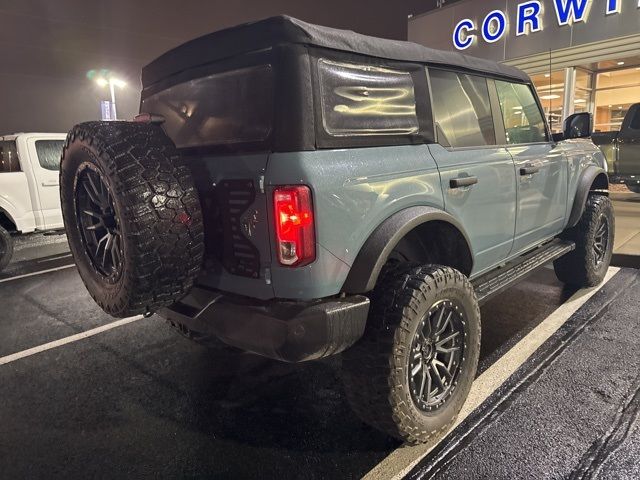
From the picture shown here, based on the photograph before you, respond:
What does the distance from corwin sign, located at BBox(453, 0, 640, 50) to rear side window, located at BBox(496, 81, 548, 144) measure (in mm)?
10479

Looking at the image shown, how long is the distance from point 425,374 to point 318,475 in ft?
2.32

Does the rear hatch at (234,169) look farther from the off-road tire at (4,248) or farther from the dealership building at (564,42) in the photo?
the dealership building at (564,42)

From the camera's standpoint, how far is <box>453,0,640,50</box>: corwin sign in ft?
40.3

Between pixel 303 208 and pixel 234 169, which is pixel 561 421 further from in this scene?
pixel 234 169

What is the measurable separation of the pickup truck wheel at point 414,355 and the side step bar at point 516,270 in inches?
17.1

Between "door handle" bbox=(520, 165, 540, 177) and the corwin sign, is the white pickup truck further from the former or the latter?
the corwin sign

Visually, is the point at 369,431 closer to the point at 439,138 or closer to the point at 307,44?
the point at 439,138

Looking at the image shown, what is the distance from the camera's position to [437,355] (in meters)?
2.50

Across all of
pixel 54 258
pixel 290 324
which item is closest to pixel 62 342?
pixel 290 324

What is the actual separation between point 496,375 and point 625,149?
848 cm

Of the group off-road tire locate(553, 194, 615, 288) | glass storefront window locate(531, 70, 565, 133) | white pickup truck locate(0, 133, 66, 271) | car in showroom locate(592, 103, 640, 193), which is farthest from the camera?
glass storefront window locate(531, 70, 565, 133)

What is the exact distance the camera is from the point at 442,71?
9.34 ft

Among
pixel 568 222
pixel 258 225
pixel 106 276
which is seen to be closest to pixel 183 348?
pixel 106 276

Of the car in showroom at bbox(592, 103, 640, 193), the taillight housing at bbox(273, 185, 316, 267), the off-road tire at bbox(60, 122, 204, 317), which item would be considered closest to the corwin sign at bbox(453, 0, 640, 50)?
the car in showroom at bbox(592, 103, 640, 193)
